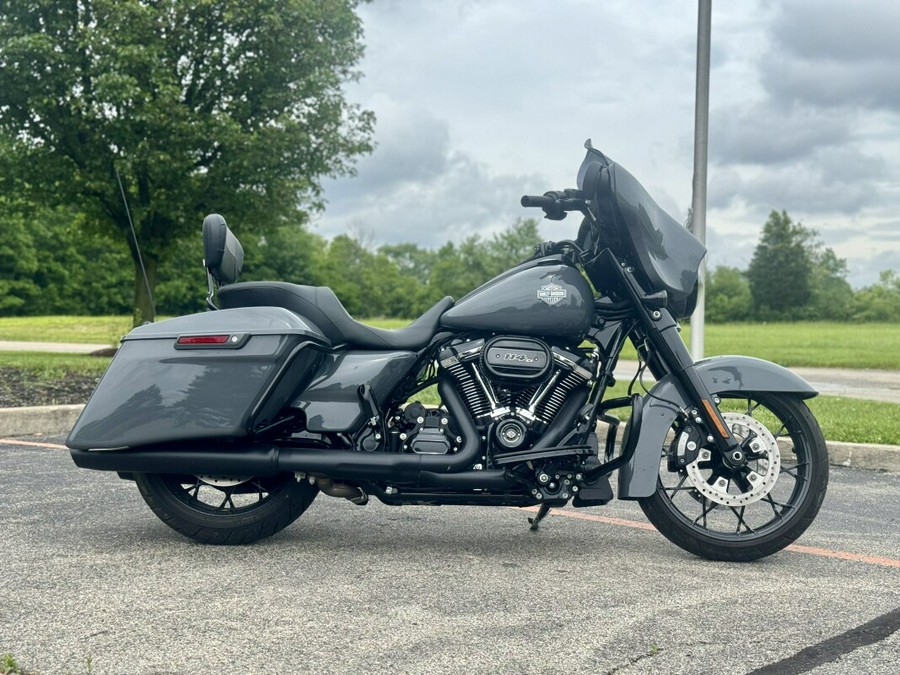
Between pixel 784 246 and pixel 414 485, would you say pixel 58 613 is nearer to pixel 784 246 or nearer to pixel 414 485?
pixel 414 485

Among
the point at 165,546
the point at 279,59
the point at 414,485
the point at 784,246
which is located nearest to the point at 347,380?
the point at 414,485

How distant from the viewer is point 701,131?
9.30m

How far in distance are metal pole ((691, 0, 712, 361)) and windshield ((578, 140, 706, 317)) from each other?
16.4 feet

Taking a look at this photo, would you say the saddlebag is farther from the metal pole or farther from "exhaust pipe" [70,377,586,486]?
the metal pole

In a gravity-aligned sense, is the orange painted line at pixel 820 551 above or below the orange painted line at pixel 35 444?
above

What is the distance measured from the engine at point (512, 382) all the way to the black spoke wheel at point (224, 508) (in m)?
0.91

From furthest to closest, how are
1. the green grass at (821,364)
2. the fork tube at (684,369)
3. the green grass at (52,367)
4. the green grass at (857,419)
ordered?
1. the green grass at (52,367)
2. the green grass at (821,364)
3. the green grass at (857,419)
4. the fork tube at (684,369)

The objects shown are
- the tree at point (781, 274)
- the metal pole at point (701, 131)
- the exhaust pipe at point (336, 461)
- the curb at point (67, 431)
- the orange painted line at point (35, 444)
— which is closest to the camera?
the exhaust pipe at point (336, 461)

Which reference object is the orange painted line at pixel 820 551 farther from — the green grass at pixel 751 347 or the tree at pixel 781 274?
the tree at pixel 781 274

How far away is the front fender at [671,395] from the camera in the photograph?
13.0 ft

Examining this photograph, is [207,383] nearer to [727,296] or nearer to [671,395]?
[671,395]

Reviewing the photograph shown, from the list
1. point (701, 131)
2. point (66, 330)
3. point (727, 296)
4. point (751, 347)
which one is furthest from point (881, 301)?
point (701, 131)

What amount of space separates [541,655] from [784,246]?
9750cm

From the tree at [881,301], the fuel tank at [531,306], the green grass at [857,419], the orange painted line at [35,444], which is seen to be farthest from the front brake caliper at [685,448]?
the tree at [881,301]
